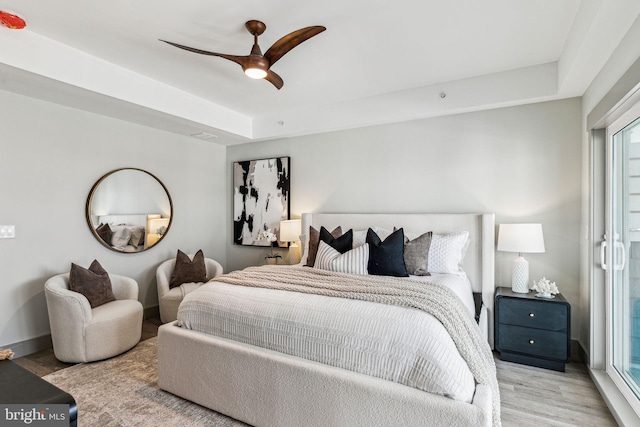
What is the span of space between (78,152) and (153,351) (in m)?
2.20

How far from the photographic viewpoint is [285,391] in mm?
1904

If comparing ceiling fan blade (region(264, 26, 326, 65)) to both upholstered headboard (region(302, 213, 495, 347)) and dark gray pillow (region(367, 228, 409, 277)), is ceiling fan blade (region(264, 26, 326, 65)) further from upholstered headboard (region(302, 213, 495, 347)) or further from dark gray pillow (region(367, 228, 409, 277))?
upholstered headboard (region(302, 213, 495, 347))

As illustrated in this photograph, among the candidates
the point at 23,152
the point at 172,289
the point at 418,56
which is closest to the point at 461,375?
the point at 418,56

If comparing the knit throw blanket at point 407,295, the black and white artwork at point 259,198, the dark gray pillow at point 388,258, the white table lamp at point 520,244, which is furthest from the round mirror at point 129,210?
the white table lamp at point 520,244

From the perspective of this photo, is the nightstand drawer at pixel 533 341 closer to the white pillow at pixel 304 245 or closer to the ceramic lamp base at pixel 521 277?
the ceramic lamp base at pixel 521 277

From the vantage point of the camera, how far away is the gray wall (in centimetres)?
310

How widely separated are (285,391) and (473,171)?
2802 millimetres

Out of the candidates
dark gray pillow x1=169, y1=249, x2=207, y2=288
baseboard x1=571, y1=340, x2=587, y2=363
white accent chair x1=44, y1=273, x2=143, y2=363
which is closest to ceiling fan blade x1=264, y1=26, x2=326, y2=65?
white accent chair x1=44, y1=273, x2=143, y2=363

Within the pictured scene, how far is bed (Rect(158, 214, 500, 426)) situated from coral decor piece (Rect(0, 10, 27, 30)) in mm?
2264

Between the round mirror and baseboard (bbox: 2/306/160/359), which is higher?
the round mirror

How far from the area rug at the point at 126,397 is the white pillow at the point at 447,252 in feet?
6.86

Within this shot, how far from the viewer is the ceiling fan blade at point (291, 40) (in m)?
2.10

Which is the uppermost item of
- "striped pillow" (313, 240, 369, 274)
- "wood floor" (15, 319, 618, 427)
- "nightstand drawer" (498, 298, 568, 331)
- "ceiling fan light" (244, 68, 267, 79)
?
"ceiling fan light" (244, 68, 267, 79)

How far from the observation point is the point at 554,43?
266 centimetres
